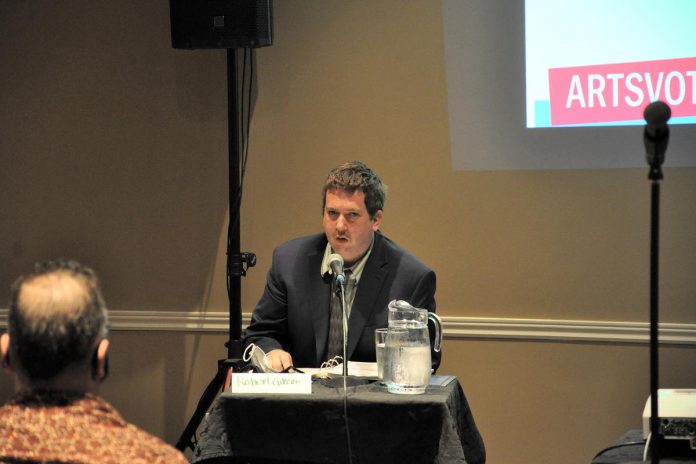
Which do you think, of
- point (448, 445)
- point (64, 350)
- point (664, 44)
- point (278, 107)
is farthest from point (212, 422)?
point (664, 44)

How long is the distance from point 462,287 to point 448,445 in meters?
1.63

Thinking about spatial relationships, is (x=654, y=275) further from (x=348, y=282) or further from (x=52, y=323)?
(x=348, y=282)

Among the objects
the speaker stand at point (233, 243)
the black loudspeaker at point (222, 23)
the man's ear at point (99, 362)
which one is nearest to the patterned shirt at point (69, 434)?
the man's ear at point (99, 362)

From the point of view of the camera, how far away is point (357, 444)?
2428 millimetres

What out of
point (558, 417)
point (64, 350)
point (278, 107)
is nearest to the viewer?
point (64, 350)

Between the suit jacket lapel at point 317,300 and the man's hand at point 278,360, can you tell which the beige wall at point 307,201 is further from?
the man's hand at point 278,360

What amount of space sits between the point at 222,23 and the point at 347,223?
1215 mm

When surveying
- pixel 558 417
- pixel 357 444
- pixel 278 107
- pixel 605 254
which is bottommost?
pixel 558 417

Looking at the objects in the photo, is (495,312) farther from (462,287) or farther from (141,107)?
(141,107)

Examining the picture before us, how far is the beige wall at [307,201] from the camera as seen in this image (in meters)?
3.79

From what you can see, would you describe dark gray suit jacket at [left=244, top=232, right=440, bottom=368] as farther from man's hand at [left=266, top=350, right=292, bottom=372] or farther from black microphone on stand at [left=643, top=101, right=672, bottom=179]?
black microphone on stand at [left=643, top=101, right=672, bottom=179]

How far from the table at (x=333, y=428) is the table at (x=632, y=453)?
37 cm

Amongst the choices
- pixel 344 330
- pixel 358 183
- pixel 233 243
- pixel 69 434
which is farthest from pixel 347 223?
pixel 69 434

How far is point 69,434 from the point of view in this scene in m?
1.26
